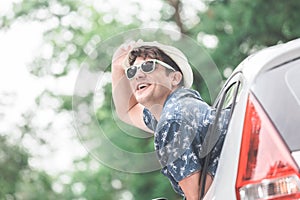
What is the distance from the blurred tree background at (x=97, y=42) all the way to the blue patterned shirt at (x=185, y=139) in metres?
4.32

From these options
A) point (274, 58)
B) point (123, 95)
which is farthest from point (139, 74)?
point (274, 58)

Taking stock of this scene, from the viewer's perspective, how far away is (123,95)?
4520mm

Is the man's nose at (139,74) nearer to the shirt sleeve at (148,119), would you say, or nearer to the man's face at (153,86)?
the man's face at (153,86)

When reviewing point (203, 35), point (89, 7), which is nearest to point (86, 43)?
point (89, 7)

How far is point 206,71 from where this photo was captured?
3.77 m

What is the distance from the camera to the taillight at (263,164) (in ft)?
8.54

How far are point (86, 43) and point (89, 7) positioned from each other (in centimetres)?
104

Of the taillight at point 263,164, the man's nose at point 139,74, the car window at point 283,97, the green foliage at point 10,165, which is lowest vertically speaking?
the green foliage at point 10,165

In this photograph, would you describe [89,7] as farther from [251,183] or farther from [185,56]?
[251,183]

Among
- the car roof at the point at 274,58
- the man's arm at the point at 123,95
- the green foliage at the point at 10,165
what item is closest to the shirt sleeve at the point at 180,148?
the car roof at the point at 274,58

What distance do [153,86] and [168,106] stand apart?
327 millimetres

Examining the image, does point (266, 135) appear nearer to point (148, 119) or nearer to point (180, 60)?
point (180, 60)

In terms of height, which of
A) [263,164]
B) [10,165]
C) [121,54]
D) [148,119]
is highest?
[263,164]

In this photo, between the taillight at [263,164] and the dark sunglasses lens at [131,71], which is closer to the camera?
the taillight at [263,164]
